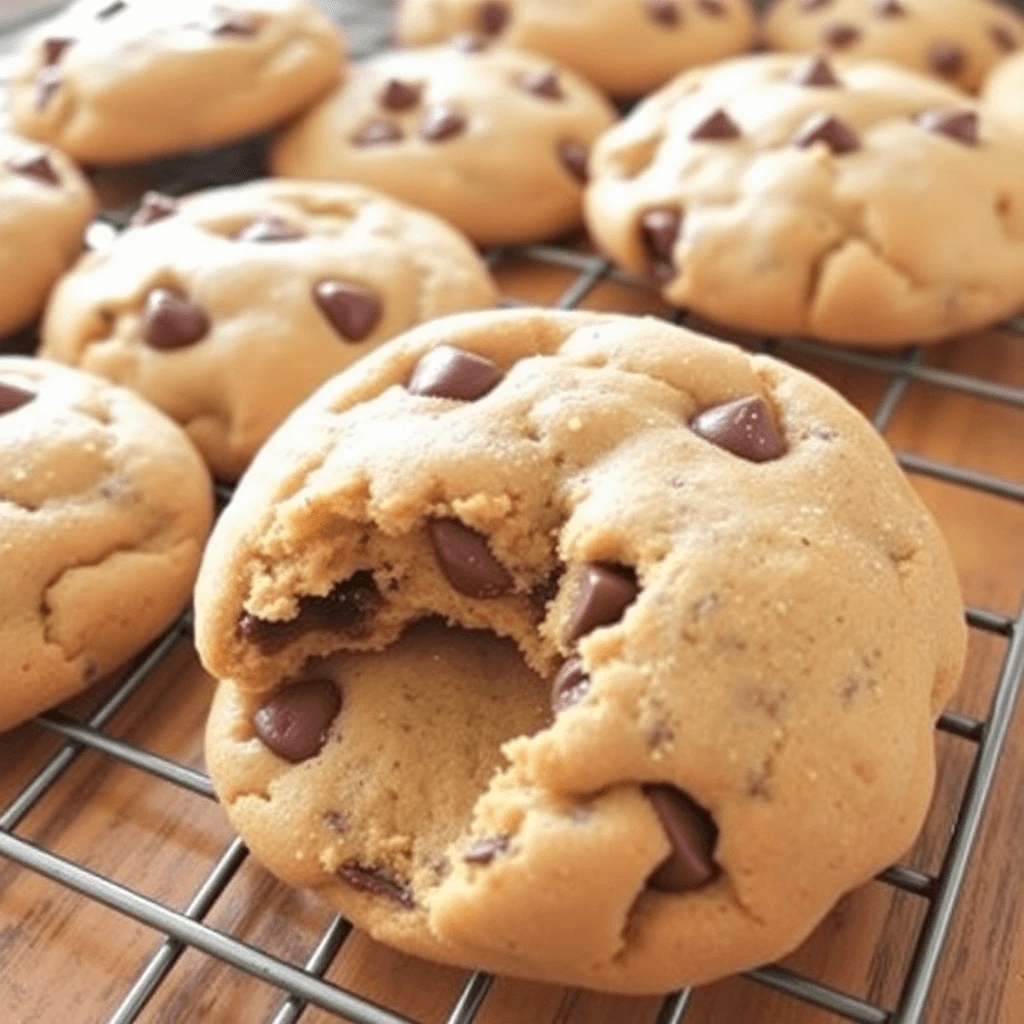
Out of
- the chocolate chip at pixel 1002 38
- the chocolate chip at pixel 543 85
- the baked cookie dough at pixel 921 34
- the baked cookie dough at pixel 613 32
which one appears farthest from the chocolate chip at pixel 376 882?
the chocolate chip at pixel 1002 38

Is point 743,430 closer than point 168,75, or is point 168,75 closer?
point 743,430

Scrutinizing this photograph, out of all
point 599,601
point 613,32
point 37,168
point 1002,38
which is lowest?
point 1002,38

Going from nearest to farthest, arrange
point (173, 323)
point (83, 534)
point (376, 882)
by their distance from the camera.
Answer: point (376, 882), point (83, 534), point (173, 323)

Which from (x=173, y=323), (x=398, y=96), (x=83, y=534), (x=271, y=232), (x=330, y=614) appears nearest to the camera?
(x=330, y=614)

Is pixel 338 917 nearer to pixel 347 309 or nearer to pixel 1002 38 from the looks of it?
pixel 347 309

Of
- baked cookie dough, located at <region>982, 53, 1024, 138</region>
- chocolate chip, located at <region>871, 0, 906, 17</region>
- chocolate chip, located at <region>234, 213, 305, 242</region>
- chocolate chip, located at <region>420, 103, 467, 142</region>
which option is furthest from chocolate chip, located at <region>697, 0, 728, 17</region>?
chocolate chip, located at <region>234, 213, 305, 242</region>

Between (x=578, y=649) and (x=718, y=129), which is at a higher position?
(x=578, y=649)

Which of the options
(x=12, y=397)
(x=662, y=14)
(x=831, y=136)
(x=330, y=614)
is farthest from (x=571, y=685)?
(x=662, y=14)
